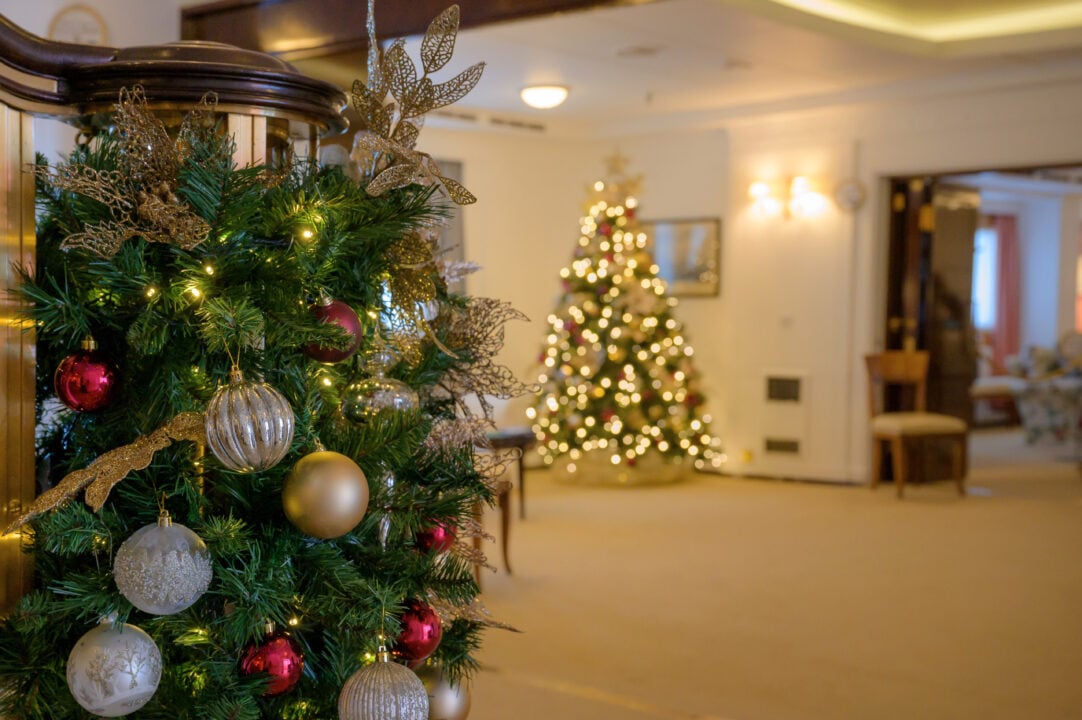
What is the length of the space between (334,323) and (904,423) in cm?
667

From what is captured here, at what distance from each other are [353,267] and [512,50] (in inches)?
203

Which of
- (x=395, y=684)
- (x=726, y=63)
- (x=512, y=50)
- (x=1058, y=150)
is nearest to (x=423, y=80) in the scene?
(x=395, y=684)

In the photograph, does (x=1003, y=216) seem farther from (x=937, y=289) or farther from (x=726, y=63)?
(x=726, y=63)

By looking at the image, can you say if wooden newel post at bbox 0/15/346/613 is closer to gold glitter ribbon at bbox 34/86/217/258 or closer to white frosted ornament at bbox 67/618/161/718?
gold glitter ribbon at bbox 34/86/217/258

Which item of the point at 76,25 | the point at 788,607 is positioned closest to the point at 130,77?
the point at 76,25

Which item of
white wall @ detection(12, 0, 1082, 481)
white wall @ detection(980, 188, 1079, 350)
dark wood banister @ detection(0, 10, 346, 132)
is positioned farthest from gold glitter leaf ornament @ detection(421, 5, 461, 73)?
white wall @ detection(980, 188, 1079, 350)

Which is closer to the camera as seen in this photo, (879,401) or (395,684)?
(395,684)

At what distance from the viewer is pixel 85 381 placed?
151 cm

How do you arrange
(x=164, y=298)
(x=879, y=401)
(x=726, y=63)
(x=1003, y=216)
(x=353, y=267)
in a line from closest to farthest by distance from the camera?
1. (x=164, y=298)
2. (x=353, y=267)
3. (x=726, y=63)
4. (x=879, y=401)
5. (x=1003, y=216)

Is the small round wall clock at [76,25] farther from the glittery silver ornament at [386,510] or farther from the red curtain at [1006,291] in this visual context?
the red curtain at [1006,291]

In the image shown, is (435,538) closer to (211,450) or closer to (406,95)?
(211,450)

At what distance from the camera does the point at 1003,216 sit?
44.2ft

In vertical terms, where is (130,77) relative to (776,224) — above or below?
below

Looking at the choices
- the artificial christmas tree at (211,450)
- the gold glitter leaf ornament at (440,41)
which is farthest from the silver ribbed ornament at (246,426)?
the gold glitter leaf ornament at (440,41)
